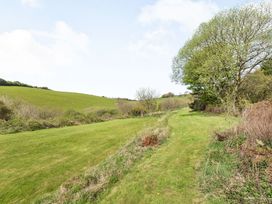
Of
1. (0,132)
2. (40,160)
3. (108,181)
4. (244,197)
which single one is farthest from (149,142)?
(0,132)

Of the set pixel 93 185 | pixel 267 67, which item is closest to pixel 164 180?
pixel 93 185

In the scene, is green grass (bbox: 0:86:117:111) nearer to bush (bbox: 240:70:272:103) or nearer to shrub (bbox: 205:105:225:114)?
shrub (bbox: 205:105:225:114)

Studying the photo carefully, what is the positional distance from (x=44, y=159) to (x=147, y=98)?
46.4 meters

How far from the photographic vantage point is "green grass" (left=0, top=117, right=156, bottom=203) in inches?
486

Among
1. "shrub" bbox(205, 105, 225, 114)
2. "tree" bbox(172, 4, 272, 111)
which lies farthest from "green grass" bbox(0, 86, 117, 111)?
"tree" bbox(172, 4, 272, 111)

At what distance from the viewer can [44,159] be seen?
17.0 metres

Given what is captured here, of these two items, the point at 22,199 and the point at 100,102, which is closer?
the point at 22,199

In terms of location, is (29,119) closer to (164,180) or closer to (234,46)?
(234,46)

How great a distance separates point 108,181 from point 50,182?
408 cm

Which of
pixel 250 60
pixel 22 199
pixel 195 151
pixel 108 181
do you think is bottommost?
pixel 22 199

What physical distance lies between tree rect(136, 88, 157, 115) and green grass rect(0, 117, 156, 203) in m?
36.6

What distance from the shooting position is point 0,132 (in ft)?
98.6

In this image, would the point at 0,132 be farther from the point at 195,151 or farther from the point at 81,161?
the point at 195,151

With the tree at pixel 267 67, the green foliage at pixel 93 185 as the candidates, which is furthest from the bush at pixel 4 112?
the tree at pixel 267 67
